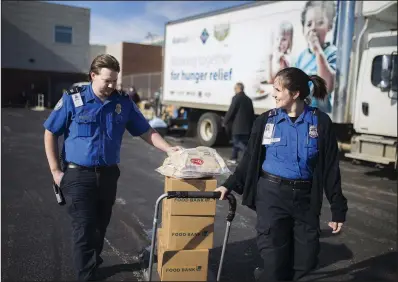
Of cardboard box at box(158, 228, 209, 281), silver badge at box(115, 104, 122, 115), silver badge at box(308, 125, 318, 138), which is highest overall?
silver badge at box(115, 104, 122, 115)

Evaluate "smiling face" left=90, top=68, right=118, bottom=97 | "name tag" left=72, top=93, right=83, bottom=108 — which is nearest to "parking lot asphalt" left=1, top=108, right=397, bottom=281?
"name tag" left=72, top=93, right=83, bottom=108

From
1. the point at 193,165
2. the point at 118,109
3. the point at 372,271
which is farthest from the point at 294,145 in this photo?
the point at 372,271

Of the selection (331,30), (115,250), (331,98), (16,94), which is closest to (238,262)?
(115,250)

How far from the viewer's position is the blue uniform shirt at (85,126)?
331 centimetres

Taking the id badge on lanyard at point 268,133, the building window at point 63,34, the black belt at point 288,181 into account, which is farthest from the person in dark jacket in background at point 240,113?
the building window at point 63,34

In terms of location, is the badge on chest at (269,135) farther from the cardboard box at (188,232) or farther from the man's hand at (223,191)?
the cardboard box at (188,232)

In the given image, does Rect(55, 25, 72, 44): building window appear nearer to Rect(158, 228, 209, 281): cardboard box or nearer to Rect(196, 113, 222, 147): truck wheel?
Rect(196, 113, 222, 147): truck wheel

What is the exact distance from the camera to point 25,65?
3509cm

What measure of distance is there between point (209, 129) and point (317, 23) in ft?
17.2

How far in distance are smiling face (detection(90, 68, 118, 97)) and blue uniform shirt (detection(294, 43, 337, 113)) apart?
618 centimetres

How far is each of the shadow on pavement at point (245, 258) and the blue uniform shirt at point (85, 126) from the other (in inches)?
58.1

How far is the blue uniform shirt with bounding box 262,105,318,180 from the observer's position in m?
2.91

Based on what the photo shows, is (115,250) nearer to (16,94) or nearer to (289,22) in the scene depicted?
(289,22)

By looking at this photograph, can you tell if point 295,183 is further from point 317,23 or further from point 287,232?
point 317,23
